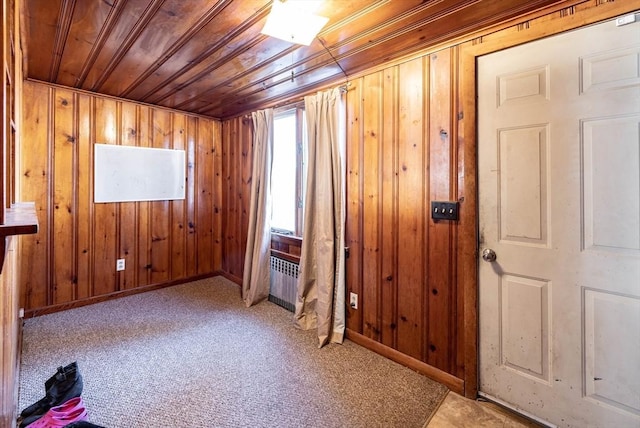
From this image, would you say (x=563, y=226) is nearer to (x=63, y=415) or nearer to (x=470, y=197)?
(x=470, y=197)

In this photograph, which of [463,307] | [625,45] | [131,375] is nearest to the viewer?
[625,45]

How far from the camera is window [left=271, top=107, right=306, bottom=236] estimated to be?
3053mm

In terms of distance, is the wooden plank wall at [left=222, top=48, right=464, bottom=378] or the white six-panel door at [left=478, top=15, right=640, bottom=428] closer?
the white six-panel door at [left=478, top=15, right=640, bottom=428]

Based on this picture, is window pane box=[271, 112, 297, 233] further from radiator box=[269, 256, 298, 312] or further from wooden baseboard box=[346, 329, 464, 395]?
wooden baseboard box=[346, 329, 464, 395]

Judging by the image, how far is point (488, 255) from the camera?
1739 mm

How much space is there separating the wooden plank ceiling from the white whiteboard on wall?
27.4 inches

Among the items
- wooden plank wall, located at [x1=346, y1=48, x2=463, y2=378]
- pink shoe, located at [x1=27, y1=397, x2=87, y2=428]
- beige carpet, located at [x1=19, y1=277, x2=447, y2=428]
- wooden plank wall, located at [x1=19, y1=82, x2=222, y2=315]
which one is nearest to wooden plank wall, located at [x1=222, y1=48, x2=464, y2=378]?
wooden plank wall, located at [x1=346, y1=48, x2=463, y2=378]

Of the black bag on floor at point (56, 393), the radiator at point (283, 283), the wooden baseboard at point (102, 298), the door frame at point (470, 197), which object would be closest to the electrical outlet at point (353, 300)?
the radiator at point (283, 283)

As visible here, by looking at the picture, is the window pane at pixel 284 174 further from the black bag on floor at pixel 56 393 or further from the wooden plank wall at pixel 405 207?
the black bag on floor at pixel 56 393

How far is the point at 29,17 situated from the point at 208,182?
7.84 ft

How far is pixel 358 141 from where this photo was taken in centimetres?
238

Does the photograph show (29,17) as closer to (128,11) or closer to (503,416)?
(128,11)

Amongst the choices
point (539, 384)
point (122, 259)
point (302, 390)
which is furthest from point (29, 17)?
point (539, 384)

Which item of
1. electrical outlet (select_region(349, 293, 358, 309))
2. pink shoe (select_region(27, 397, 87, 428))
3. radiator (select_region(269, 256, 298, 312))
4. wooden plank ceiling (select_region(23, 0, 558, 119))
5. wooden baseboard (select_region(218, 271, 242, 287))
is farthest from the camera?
wooden baseboard (select_region(218, 271, 242, 287))
